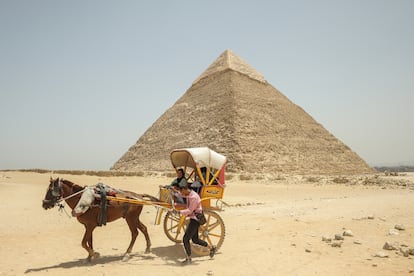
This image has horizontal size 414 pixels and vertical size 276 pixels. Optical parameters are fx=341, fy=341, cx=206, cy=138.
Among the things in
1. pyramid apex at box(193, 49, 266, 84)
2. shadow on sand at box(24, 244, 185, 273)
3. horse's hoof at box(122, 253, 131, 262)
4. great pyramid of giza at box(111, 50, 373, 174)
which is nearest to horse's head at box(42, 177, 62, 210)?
shadow on sand at box(24, 244, 185, 273)

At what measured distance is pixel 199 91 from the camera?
239 ft

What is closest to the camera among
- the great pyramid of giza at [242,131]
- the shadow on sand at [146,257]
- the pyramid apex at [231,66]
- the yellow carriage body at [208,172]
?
the shadow on sand at [146,257]

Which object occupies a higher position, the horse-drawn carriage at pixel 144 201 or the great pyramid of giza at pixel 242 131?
the great pyramid of giza at pixel 242 131

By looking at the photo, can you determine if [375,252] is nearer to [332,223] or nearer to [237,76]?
[332,223]

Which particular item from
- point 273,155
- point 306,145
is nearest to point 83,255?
point 273,155

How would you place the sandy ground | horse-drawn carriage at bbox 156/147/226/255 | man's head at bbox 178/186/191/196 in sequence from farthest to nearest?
horse-drawn carriage at bbox 156/147/226/255
man's head at bbox 178/186/191/196
the sandy ground

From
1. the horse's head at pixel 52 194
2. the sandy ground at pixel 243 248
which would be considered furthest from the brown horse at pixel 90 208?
the sandy ground at pixel 243 248

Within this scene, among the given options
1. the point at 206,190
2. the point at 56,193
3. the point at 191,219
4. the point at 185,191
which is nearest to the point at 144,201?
the point at 185,191

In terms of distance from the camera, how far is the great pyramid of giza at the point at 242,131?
49000 millimetres

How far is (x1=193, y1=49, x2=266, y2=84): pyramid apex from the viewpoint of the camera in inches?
2884

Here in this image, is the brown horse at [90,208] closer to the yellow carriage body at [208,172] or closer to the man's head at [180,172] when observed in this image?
the man's head at [180,172]

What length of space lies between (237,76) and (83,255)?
214ft

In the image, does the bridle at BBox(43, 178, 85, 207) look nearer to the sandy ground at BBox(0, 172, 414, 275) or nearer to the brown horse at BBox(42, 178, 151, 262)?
the brown horse at BBox(42, 178, 151, 262)

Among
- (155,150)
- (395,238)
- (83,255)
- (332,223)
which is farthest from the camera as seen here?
(155,150)
